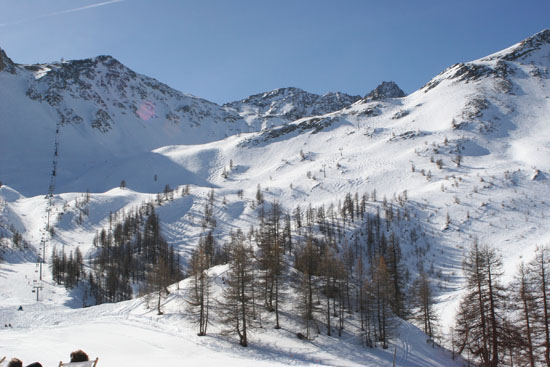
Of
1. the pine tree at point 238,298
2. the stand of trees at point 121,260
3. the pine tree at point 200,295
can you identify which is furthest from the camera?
the stand of trees at point 121,260

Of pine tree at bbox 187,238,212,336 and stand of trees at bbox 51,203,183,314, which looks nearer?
pine tree at bbox 187,238,212,336

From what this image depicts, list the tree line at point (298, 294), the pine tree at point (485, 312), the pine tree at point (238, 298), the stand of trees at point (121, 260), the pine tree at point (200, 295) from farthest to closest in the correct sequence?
the stand of trees at point (121, 260), the tree line at point (298, 294), the pine tree at point (200, 295), the pine tree at point (238, 298), the pine tree at point (485, 312)

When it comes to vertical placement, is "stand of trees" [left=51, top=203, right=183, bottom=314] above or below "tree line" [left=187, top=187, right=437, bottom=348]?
below

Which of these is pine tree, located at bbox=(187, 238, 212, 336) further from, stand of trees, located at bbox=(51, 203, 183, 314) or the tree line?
stand of trees, located at bbox=(51, 203, 183, 314)

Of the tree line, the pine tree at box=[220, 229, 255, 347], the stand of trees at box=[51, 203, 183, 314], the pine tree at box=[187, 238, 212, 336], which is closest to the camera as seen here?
the pine tree at box=[220, 229, 255, 347]

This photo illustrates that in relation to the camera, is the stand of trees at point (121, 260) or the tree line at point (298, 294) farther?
the stand of trees at point (121, 260)

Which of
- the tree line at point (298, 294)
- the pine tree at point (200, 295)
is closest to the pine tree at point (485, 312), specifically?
the tree line at point (298, 294)

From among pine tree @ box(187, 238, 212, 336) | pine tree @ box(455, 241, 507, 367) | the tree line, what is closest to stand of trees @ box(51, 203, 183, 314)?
pine tree @ box(187, 238, 212, 336)

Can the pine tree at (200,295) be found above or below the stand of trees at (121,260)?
above

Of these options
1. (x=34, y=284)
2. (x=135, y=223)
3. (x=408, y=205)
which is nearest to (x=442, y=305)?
(x=408, y=205)

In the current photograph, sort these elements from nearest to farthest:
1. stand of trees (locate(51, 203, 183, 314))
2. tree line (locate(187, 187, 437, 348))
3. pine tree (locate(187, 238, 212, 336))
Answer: pine tree (locate(187, 238, 212, 336)), tree line (locate(187, 187, 437, 348)), stand of trees (locate(51, 203, 183, 314))

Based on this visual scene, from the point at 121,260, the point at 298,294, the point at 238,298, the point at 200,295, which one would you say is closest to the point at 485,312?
the point at 238,298

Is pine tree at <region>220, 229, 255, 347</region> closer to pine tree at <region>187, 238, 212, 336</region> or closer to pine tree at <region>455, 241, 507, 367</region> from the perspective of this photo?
pine tree at <region>187, 238, 212, 336</region>

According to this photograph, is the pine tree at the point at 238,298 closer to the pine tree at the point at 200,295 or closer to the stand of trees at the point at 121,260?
the pine tree at the point at 200,295
